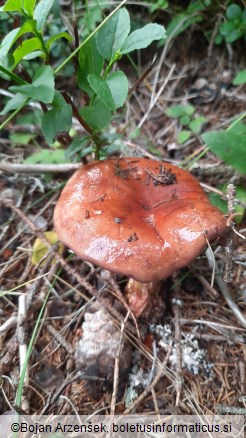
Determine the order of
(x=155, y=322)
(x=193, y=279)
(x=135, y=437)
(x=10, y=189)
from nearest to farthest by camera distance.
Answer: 1. (x=135, y=437)
2. (x=155, y=322)
3. (x=193, y=279)
4. (x=10, y=189)

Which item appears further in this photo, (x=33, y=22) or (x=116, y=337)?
(x=116, y=337)

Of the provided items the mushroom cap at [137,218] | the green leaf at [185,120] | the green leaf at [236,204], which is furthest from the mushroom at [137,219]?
the green leaf at [185,120]

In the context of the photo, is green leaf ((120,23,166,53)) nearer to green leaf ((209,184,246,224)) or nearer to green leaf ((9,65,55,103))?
green leaf ((9,65,55,103))

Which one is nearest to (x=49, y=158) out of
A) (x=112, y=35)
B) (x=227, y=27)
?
(x=112, y=35)

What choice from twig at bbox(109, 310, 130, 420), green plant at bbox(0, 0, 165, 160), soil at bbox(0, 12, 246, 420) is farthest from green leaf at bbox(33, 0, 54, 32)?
twig at bbox(109, 310, 130, 420)

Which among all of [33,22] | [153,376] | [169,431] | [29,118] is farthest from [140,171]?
[29,118]

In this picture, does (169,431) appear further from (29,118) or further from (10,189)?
(29,118)
